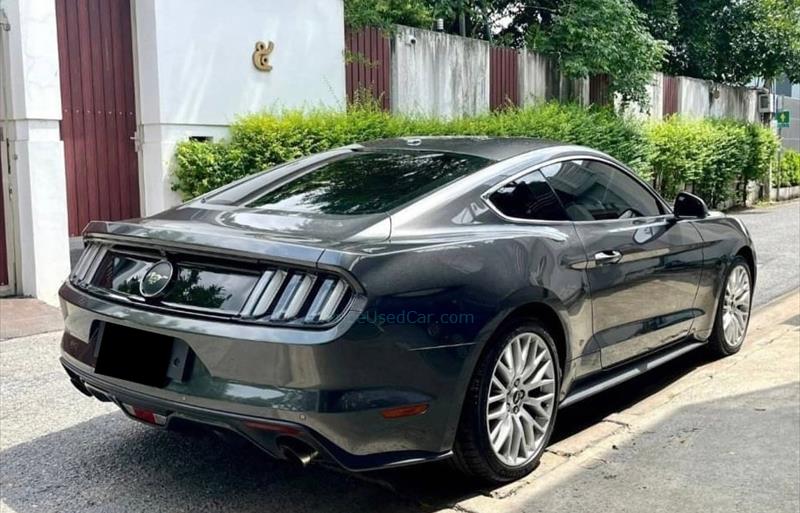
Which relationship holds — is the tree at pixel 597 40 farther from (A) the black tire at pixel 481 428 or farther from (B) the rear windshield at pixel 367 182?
(A) the black tire at pixel 481 428

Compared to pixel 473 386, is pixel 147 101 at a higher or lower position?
higher

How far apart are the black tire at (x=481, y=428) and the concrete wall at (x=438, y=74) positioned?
306 inches

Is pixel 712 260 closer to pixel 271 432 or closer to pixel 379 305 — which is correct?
pixel 379 305

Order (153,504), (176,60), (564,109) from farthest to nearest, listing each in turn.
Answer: (564,109)
(176,60)
(153,504)

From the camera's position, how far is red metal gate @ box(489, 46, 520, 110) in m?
12.9

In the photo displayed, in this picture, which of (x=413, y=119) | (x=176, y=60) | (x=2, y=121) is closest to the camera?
(x=2, y=121)

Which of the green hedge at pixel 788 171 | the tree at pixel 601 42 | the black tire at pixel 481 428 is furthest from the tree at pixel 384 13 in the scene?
A: the green hedge at pixel 788 171

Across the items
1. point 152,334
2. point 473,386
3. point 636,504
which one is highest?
point 152,334

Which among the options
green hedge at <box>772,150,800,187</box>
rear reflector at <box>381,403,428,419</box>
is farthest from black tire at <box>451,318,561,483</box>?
green hedge at <box>772,150,800,187</box>

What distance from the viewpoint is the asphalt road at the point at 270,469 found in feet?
11.9

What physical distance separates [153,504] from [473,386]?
145 cm

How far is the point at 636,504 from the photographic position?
360cm

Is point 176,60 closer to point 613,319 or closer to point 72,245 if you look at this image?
point 72,245

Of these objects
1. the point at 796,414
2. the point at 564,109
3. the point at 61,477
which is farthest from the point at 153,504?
the point at 564,109
